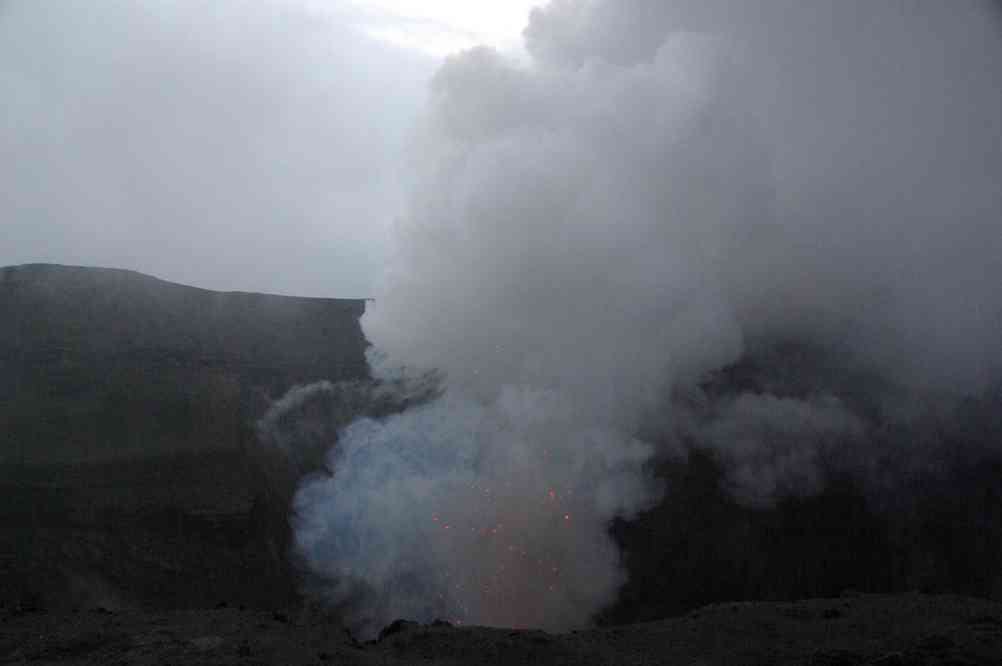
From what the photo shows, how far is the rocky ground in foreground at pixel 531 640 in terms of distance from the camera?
9.72 m

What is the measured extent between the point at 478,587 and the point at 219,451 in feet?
21.5

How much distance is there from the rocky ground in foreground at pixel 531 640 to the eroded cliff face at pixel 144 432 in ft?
12.7

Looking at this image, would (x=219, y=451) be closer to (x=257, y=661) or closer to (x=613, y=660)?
(x=257, y=661)

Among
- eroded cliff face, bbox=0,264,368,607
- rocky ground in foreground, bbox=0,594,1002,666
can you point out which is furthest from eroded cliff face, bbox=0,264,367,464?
rocky ground in foreground, bbox=0,594,1002,666

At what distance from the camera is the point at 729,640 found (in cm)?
1084

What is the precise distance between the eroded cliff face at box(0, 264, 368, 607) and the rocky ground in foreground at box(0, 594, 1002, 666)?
3877 mm

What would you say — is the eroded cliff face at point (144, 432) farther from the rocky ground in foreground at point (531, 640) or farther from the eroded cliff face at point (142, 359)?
the rocky ground in foreground at point (531, 640)

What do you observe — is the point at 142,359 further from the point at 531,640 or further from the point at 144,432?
the point at 531,640

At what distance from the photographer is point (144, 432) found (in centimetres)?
1850

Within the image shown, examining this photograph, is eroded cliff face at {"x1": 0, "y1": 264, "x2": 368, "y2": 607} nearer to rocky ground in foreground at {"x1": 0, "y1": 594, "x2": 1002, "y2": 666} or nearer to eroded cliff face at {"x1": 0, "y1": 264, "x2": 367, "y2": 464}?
eroded cliff face at {"x1": 0, "y1": 264, "x2": 367, "y2": 464}

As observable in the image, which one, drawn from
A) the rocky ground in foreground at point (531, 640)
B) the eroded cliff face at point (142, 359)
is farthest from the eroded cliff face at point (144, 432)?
the rocky ground in foreground at point (531, 640)

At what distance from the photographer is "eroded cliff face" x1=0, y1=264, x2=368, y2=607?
51.3 ft

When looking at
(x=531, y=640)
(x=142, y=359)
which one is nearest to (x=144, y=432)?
(x=142, y=359)

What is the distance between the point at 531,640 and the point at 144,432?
11.7m
